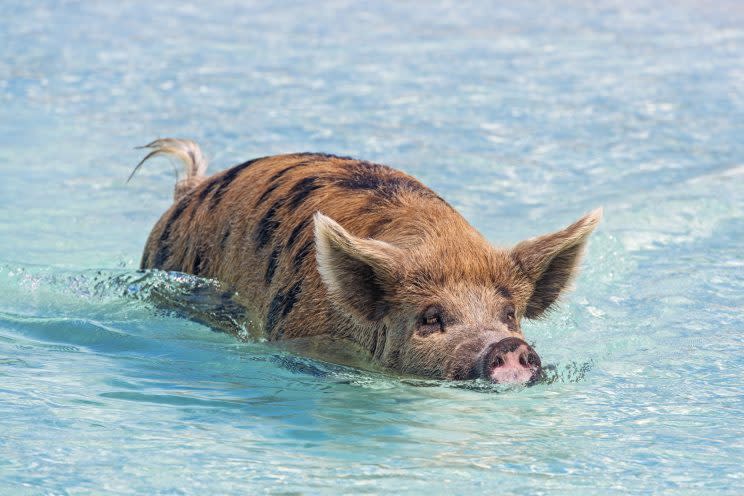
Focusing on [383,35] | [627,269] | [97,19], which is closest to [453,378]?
[627,269]

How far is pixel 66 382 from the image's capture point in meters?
6.18

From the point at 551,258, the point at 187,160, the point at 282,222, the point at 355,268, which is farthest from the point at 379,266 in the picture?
the point at 187,160

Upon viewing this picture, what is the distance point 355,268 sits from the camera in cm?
600

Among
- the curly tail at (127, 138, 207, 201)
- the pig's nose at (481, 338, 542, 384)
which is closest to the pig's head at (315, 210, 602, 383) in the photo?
the pig's nose at (481, 338, 542, 384)

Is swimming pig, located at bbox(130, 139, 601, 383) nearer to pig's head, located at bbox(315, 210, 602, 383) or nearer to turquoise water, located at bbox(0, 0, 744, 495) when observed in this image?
pig's head, located at bbox(315, 210, 602, 383)

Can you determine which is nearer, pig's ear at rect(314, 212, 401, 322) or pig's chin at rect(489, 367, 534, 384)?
pig's chin at rect(489, 367, 534, 384)

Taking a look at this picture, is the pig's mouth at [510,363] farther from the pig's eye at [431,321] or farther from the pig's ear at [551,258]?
the pig's ear at [551,258]

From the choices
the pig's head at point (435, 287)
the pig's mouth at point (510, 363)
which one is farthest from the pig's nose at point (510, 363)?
the pig's head at point (435, 287)

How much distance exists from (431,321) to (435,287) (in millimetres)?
161

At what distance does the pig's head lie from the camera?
5801 millimetres

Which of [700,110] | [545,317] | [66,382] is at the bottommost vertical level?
[66,382]

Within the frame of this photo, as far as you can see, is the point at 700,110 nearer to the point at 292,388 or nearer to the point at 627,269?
the point at 627,269

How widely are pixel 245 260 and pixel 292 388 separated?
1012mm

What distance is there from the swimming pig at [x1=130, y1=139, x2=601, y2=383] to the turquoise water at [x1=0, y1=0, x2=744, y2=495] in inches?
9.1
